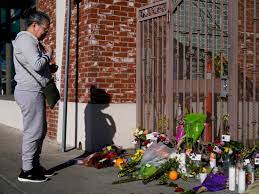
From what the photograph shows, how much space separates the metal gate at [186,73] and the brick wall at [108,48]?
0.31m

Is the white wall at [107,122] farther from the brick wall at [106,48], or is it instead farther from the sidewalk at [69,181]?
the sidewalk at [69,181]

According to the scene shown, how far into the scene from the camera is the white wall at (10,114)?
35.9 ft

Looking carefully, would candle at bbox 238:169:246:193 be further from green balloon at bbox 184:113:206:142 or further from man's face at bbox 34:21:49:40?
man's face at bbox 34:21:49:40

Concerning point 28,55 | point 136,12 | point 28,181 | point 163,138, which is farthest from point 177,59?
point 28,181

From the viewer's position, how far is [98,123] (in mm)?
7461

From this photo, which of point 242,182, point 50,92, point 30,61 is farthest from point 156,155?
point 30,61

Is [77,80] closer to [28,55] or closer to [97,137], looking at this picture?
[97,137]

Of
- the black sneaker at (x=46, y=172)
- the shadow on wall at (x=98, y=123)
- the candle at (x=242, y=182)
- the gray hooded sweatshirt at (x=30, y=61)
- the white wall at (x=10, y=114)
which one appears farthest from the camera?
the white wall at (x=10, y=114)

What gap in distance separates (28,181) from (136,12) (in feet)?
11.9

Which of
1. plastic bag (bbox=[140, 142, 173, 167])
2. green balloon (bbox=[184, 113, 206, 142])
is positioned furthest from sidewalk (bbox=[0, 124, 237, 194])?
green balloon (bbox=[184, 113, 206, 142])

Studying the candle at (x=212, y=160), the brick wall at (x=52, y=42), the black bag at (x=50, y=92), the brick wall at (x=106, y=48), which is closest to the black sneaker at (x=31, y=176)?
the black bag at (x=50, y=92)

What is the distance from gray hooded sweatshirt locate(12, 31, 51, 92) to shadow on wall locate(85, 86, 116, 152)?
2095 millimetres

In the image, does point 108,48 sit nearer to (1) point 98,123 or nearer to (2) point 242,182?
(1) point 98,123

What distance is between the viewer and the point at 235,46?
576cm
